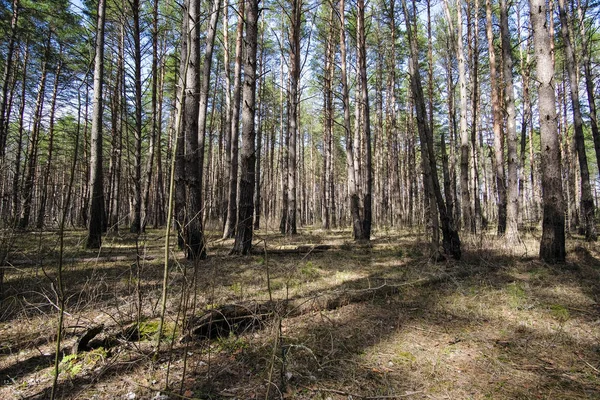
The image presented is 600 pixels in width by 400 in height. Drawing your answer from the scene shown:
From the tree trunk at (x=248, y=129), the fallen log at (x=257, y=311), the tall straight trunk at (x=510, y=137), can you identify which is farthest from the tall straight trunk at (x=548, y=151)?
the tree trunk at (x=248, y=129)

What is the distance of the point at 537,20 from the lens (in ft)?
17.2

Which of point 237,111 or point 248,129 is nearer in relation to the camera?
point 248,129

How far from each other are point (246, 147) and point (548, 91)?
18.9 feet

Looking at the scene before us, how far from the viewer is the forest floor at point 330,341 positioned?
6.77ft

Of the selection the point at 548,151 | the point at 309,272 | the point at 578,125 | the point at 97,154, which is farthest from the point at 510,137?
the point at 97,154

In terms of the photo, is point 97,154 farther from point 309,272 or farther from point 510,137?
point 510,137

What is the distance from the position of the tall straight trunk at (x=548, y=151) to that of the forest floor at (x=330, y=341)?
552 millimetres

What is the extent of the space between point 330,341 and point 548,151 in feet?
17.3

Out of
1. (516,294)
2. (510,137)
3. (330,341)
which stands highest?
(510,137)

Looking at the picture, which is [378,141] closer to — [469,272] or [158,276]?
[469,272]

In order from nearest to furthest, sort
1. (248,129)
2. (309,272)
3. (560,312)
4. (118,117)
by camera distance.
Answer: (118,117) < (560,312) < (309,272) < (248,129)

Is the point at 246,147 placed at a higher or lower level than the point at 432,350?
higher

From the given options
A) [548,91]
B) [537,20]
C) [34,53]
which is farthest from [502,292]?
[34,53]

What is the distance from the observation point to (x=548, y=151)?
5129 millimetres
